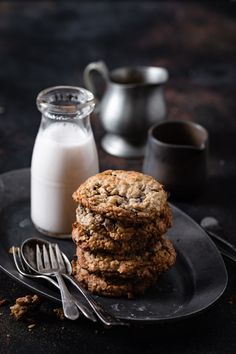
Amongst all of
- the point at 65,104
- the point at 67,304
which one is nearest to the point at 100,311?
the point at 67,304

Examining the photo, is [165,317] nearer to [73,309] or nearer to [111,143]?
[73,309]

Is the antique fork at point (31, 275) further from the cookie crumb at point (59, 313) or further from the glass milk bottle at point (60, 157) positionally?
the glass milk bottle at point (60, 157)

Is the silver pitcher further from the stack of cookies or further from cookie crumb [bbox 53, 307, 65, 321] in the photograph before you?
cookie crumb [bbox 53, 307, 65, 321]

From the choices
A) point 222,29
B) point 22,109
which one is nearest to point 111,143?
point 22,109

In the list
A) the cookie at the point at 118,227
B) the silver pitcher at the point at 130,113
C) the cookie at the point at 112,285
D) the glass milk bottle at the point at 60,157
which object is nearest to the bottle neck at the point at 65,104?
the glass milk bottle at the point at 60,157

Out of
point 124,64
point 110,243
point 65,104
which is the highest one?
point 65,104

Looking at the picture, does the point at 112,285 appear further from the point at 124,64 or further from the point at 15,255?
the point at 124,64

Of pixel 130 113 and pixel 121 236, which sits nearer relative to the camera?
pixel 121 236
